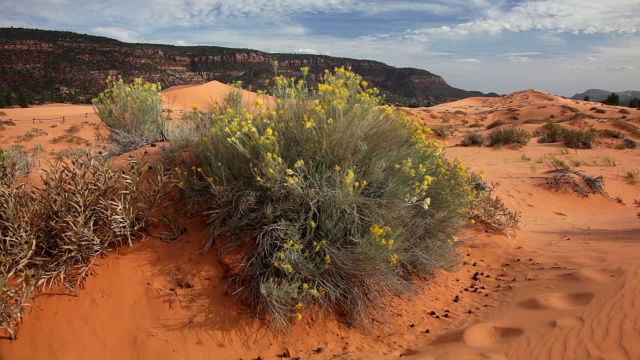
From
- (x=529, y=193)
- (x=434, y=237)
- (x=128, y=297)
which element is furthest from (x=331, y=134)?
(x=529, y=193)

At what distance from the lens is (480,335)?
329 cm

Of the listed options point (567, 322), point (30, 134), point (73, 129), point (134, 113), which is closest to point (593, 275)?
point (567, 322)

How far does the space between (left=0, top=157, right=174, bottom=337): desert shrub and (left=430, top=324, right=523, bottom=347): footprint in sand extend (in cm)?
300

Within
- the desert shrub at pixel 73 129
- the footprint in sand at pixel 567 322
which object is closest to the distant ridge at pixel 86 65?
the desert shrub at pixel 73 129

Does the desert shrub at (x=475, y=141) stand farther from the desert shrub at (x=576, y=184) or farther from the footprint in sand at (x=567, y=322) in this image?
the footprint in sand at (x=567, y=322)

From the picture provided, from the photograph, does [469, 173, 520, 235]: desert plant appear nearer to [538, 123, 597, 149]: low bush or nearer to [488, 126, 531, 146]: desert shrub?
[488, 126, 531, 146]: desert shrub

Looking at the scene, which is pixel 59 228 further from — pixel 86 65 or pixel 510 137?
pixel 86 65

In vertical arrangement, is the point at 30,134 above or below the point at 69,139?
above

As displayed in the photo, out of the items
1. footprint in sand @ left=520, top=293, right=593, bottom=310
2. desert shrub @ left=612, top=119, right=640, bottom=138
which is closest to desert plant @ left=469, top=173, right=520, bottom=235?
footprint in sand @ left=520, top=293, right=593, bottom=310

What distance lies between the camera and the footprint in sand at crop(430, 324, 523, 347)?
317cm

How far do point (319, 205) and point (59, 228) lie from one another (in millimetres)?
2251

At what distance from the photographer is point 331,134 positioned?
373 centimetres

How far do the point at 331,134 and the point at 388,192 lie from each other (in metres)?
0.78

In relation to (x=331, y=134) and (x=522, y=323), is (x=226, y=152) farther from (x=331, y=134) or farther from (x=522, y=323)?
(x=522, y=323)
